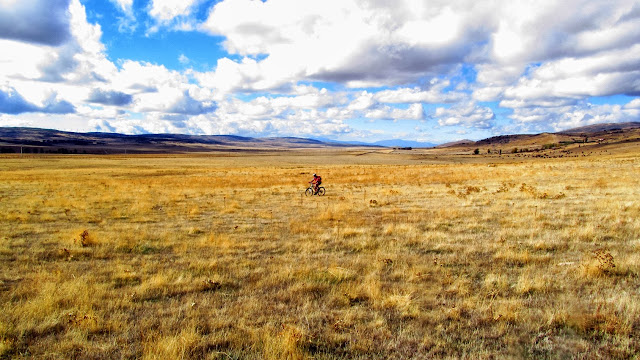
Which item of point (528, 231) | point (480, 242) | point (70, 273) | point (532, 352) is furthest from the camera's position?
point (528, 231)

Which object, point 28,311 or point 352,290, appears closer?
point 28,311

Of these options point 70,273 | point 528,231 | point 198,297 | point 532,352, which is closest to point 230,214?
point 70,273

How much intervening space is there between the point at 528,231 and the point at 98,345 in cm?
1199

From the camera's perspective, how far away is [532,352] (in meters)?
4.72

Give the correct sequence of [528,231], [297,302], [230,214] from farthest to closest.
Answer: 1. [230,214]
2. [528,231]
3. [297,302]

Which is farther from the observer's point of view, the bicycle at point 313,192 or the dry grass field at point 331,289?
the bicycle at point 313,192

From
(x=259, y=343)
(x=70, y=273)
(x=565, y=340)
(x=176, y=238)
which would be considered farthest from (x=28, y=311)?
(x=565, y=340)

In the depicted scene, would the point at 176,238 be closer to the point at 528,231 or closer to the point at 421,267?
the point at 421,267

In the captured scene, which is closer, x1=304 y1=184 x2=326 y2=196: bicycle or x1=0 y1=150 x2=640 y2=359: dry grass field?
x1=0 y1=150 x2=640 y2=359: dry grass field

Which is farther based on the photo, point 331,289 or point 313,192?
point 313,192

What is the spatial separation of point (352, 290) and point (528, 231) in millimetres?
7859

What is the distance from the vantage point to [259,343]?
16.2ft

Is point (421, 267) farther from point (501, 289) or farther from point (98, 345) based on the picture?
point (98, 345)

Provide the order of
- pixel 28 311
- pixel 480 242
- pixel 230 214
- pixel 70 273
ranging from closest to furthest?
pixel 28 311 → pixel 70 273 → pixel 480 242 → pixel 230 214
